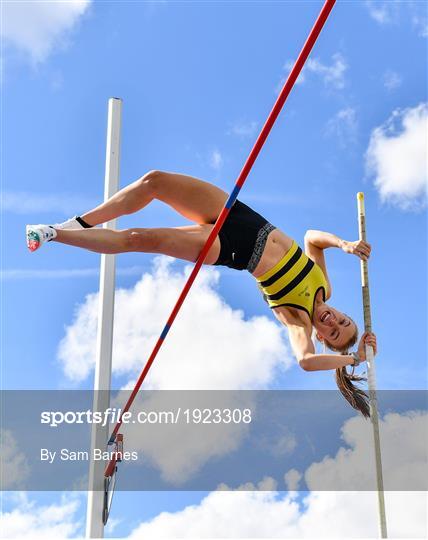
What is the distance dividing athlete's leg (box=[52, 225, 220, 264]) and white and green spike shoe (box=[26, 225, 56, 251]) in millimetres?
36

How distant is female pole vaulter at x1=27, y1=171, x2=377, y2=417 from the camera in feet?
12.3

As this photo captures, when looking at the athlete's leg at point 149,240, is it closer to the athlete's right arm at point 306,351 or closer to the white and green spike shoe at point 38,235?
the white and green spike shoe at point 38,235

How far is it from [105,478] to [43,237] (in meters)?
1.98

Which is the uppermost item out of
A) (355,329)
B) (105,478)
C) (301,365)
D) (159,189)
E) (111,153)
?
(111,153)

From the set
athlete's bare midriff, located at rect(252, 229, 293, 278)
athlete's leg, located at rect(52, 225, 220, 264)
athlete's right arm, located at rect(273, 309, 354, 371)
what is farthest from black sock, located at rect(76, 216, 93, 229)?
athlete's right arm, located at rect(273, 309, 354, 371)

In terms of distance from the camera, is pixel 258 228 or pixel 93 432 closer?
pixel 258 228

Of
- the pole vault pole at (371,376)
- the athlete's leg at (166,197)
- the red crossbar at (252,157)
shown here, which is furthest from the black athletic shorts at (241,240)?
the pole vault pole at (371,376)

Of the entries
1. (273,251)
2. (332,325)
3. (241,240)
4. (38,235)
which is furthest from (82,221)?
(332,325)

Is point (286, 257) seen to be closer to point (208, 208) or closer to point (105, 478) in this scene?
point (208, 208)

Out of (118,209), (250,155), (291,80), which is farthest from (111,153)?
(291,80)

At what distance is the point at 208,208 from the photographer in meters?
3.98

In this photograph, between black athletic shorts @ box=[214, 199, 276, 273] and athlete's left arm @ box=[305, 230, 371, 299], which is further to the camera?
athlete's left arm @ box=[305, 230, 371, 299]

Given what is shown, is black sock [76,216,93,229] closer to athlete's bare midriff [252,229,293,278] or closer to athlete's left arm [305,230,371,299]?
athlete's bare midriff [252,229,293,278]

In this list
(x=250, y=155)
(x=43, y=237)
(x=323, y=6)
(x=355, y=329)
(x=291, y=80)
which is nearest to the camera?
(x=323, y=6)
